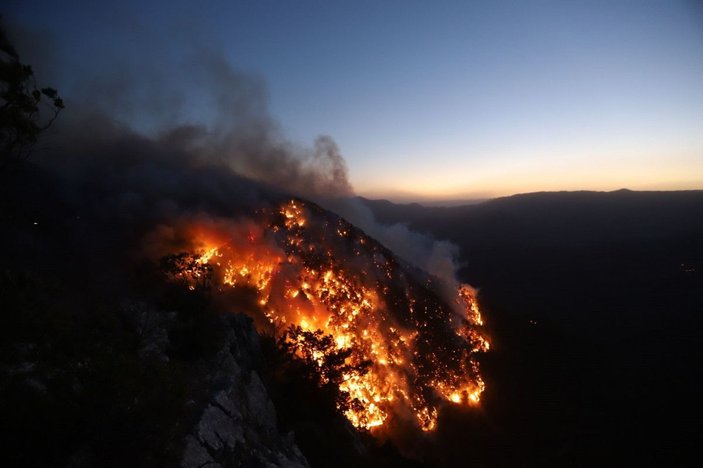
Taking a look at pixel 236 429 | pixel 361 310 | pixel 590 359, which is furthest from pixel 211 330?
pixel 590 359

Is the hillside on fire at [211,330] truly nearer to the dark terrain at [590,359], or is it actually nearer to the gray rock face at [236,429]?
the gray rock face at [236,429]

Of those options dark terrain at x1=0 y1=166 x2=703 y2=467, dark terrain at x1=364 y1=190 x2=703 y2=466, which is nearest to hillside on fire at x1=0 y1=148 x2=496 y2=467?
dark terrain at x1=0 y1=166 x2=703 y2=467

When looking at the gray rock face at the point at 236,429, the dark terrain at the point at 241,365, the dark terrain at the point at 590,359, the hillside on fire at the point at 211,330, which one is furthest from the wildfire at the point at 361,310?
the gray rock face at the point at 236,429

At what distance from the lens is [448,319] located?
204 feet

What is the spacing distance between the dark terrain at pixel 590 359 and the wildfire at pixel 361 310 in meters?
5.52

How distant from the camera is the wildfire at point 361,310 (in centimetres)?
4597

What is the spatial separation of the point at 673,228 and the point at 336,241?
200073 millimetres

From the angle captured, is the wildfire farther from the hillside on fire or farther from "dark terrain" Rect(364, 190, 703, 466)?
"dark terrain" Rect(364, 190, 703, 466)

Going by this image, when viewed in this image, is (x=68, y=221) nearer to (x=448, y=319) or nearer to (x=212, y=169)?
(x=212, y=169)

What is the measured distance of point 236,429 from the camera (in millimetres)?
12719

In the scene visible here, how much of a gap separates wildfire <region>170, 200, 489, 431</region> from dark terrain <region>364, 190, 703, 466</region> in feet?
A: 18.1

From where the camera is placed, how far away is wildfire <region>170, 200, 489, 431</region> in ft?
151

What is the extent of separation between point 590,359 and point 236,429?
84.1 meters

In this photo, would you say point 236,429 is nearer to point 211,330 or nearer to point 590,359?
point 211,330
